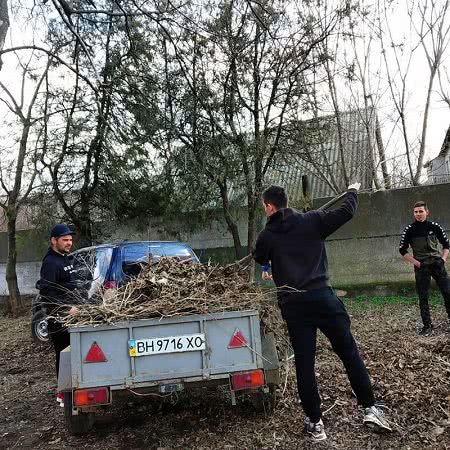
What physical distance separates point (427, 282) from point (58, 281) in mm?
4913

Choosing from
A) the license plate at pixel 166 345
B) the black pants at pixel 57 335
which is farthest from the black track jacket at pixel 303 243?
the black pants at pixel 57 335

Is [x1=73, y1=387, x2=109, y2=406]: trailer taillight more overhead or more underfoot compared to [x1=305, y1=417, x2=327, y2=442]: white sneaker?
more overhead

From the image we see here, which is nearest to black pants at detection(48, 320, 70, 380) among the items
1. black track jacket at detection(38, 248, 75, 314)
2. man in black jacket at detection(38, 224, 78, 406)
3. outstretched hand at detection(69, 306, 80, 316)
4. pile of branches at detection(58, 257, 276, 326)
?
man in black jacket at detection(38, 224, 78, 406)

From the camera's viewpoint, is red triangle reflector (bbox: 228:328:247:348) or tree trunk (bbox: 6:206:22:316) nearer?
red triangle reflector (bbox: 228:328:247:348)

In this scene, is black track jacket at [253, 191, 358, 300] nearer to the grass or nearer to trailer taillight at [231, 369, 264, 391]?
trailer taillight at [231, 369, 264, 391]

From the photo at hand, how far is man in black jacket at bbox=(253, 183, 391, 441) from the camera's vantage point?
146 inches

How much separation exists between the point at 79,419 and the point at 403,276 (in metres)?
7.27

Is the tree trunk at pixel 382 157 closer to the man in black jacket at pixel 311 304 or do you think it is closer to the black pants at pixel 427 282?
the black pants at pixel 427 282

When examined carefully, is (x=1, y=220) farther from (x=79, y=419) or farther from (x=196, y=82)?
(x=79, y=419)

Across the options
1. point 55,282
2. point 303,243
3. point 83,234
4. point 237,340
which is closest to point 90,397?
point 237,340

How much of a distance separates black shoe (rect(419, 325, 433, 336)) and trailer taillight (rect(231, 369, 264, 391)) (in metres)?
3.65

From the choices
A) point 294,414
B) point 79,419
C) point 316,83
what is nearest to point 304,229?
point 294,414

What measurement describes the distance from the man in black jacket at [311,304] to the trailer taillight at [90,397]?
4.86 feet

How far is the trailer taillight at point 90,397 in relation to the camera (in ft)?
12.0
